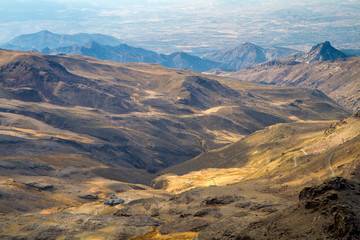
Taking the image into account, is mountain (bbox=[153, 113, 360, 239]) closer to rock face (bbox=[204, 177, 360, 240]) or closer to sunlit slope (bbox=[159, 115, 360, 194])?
rock face (bbox=[204, 177, 360, 240])

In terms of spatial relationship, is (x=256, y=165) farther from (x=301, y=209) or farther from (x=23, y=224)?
(x=301, y=209)

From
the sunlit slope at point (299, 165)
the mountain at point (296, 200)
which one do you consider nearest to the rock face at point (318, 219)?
the mountain at point (296, 200)

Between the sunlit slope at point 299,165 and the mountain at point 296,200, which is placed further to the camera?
the sunlit slope at point 299,165

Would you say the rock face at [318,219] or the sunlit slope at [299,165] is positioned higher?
the rock face at [318,219]

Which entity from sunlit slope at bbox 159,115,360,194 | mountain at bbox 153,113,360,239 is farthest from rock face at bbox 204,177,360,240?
sunlit slope at bbox 159,115,360,194

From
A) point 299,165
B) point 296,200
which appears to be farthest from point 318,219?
point 299,165

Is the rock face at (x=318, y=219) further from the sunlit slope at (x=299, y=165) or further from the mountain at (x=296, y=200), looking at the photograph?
the sunlit slope at (x=299, y=165)

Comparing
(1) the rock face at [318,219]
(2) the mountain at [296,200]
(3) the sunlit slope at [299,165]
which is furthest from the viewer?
(3) the sunlit slope at [299,165]

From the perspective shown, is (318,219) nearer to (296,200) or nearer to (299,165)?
(296,200)

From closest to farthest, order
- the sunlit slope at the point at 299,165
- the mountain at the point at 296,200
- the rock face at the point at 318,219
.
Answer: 1. the rock face at the point at 318,219
2. the mountain at the point at 296,200
3. the sunlit slope at the point at 299,165
